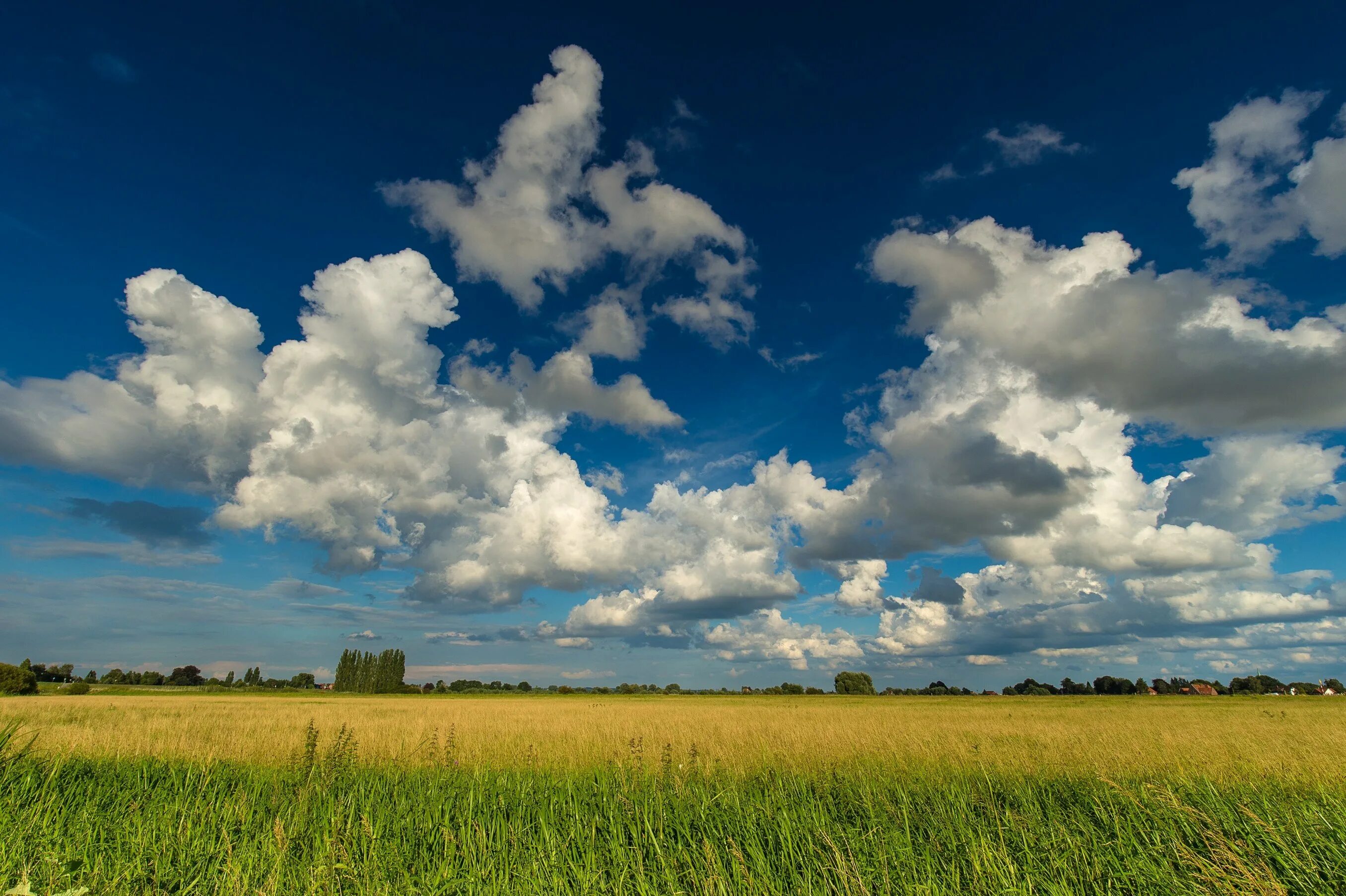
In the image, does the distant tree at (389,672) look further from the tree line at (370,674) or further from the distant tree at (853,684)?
the distant tree at (853,684)

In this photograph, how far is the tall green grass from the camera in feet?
19.5

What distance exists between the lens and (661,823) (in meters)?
7.46

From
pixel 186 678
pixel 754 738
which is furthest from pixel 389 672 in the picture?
pixel 754 738

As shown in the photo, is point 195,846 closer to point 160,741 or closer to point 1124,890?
point 1124,890

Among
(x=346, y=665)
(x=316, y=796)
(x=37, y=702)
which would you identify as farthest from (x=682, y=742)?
(x=346, y=665)

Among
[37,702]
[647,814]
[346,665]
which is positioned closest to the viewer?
[647,814]

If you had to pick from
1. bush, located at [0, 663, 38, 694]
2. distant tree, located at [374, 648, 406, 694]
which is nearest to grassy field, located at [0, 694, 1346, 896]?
bush, located at [0, 663, 38, 694]

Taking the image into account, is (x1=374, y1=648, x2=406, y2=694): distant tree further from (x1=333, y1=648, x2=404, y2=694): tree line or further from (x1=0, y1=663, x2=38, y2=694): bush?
(x1=0, y1=663, x2=38, y2=694): bush

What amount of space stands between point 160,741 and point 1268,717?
5430 cm

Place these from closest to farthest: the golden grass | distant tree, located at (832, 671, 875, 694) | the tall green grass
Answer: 1. the tall green grass
2. the golden grass
3. distant tree, located at (832, 671, 875, 694)

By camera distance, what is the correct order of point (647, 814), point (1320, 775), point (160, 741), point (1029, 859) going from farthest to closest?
point (160, 741) → point (1320, 775) → point (647, 814) → point (1029, 859)

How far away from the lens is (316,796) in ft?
30.5

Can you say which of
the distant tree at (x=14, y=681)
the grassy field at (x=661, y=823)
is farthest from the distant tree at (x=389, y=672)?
the grassy field at (x=661, y=823)

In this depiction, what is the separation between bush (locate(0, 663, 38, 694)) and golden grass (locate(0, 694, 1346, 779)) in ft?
149
